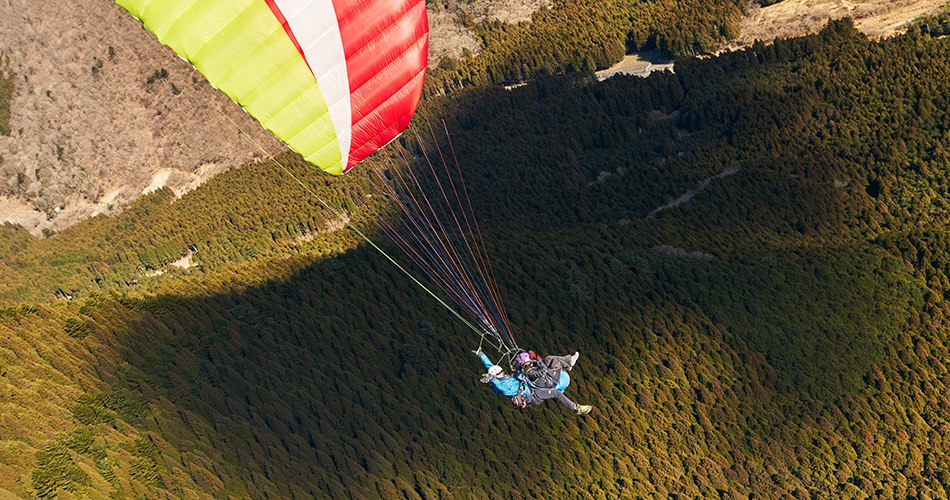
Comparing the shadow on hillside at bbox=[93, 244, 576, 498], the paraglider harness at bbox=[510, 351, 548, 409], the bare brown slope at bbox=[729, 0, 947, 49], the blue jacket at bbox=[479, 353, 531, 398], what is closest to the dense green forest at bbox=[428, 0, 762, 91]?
the bare brown slope at bbox=[729, 0, 947, 49]

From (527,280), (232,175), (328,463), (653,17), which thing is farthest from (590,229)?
(232,175)

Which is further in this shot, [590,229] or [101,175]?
[101,175]

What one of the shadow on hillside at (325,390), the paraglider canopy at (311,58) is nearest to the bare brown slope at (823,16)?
the shadow on hillside at (325,390)

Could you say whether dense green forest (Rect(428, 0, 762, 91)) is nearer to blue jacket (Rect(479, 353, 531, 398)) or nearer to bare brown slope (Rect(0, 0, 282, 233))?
bare brown slope (Rect(0, 0, 282, 233))

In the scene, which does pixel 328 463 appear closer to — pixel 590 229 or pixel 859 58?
pixel 590 229

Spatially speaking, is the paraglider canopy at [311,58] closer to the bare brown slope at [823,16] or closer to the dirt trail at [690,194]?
the dirt trail at [690,194]

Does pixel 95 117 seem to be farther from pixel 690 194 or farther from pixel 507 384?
pixel 507 384
